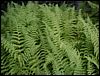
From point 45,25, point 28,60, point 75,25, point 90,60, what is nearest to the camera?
point 90,60

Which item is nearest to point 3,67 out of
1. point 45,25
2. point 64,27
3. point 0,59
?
point 0,59

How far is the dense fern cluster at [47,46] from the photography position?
9.02 feet

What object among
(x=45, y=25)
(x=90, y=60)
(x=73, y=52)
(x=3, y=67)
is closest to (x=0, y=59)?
(x=3, y=67)

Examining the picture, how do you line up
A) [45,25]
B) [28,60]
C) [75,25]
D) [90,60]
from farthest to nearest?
[75,25] < [45,25] < [28,60] < [90,60]

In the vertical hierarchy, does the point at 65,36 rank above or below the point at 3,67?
above

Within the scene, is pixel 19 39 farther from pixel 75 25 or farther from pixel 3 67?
pixel 75 25

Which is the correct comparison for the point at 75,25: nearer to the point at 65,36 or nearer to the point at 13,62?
the point at 65,36

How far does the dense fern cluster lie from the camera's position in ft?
9.02

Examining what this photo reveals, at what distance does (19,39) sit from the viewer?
3000 millimetres

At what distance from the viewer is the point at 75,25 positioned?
333 cm

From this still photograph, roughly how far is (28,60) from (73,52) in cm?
56

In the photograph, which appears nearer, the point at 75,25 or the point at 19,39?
the point at 19,39

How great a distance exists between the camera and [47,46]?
2914mm

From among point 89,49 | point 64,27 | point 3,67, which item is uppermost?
point 64,27
